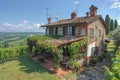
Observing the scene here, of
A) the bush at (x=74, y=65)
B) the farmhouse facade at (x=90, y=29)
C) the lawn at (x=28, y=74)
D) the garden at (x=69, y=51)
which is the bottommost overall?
the lawn at (x=28, y=74)

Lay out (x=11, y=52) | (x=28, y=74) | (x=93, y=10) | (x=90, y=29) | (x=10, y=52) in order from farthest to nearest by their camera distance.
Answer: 1. (x=11, y=52)
2. (x=10, y=52)
3. (x=93, y=10)
4. (x=90, y=29)
5. (x=28, y=74)

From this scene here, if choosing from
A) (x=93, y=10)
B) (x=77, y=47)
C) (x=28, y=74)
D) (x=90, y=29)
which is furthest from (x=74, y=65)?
(x=93, y=10)

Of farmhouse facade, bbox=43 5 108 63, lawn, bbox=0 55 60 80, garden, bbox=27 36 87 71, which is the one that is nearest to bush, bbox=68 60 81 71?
garden, bbox=27 36 87 71

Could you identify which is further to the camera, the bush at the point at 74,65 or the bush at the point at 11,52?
the bush at the point at 11,52

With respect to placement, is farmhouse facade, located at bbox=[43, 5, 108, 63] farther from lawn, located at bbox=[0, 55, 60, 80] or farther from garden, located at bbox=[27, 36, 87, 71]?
lawn, located at bbox=[0, 55, 60, 80]

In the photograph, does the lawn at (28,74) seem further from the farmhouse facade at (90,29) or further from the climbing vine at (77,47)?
the farmhouse facade at (90,29)

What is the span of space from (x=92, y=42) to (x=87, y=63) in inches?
162

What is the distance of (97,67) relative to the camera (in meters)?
25.5

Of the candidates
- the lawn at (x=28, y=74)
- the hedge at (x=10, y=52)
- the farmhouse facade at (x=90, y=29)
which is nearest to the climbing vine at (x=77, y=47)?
the farmhouse facade at (x=90, y=29)

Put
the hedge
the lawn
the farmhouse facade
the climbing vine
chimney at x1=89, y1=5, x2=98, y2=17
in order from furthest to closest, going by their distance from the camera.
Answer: the hedge, chimney at x1=89, y1=5, x2=98, y2=17, the farmhouse facade, the climbing vine, the lawn

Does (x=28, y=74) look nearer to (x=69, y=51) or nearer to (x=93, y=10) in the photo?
(x=69, y=51)

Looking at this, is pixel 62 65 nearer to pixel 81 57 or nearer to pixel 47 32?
pixel 81 57

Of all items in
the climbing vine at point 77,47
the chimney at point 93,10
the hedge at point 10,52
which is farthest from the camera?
the hedge at point 10,52

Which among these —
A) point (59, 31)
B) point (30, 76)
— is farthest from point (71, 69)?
point (59, 31)
